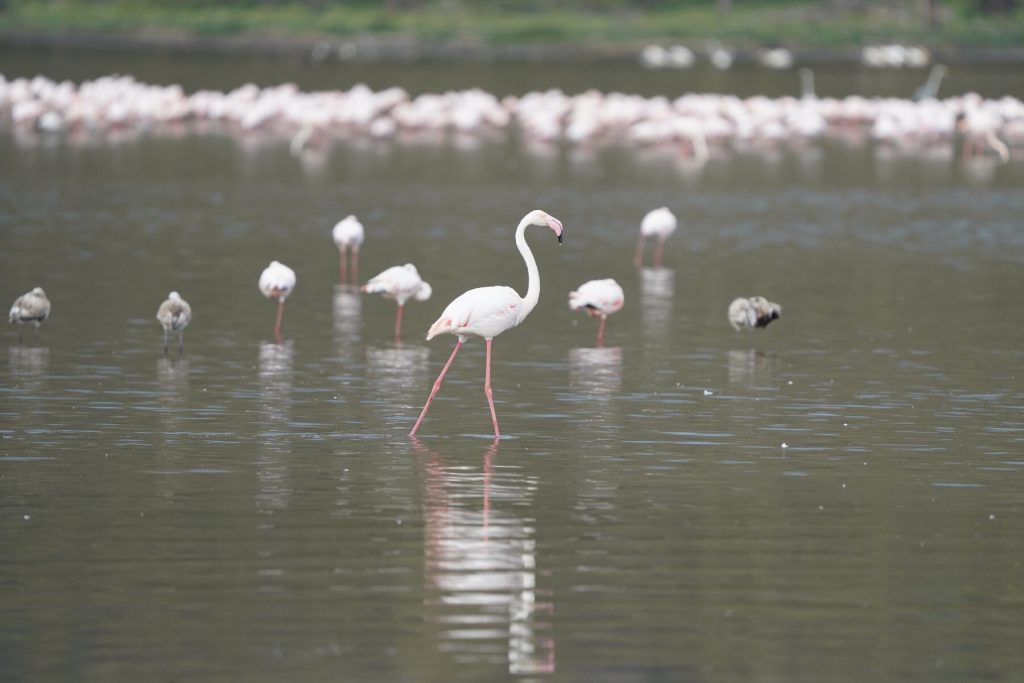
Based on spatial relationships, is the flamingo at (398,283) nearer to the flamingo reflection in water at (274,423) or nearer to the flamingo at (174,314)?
the flamingo reflection in water at (274,423)

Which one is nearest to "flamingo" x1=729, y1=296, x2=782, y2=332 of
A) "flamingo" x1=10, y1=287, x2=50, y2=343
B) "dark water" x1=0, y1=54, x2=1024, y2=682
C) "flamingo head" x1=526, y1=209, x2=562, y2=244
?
"dark water" x1=0, y1=54, x2=1024, y2=682

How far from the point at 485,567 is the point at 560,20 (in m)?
63.2

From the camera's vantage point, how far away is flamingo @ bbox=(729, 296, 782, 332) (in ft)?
55.6

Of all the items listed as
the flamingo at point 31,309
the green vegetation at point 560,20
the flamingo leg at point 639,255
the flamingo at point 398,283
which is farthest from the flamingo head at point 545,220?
the green vegetation at point 560,20

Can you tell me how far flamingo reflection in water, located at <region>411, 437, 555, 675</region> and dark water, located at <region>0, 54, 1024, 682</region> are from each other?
0.03 m

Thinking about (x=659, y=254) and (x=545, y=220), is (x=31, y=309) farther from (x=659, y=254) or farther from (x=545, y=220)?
(x=659, y=254)

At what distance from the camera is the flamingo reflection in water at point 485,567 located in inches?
333

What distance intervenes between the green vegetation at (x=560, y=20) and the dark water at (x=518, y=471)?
4500 centimetres

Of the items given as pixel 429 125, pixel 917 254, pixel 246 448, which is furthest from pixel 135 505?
pixel 429 125

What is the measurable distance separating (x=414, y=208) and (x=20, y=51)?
40.8 m

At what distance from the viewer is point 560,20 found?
71.6 m

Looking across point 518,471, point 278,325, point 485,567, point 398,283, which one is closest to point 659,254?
point 398,283

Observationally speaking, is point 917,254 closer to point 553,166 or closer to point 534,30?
point 553,166

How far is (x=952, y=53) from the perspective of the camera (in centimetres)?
6612
